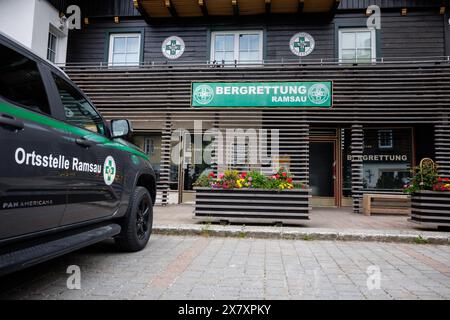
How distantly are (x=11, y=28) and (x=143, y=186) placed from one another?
8546 mm

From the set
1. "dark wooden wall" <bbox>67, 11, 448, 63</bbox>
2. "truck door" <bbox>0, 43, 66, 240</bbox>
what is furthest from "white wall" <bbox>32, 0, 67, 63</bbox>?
"truck door" <bbox>0, 43, 66, 240</bbox>

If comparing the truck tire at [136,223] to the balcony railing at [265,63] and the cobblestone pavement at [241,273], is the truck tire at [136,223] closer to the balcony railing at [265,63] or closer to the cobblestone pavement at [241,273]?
the cobblestone pavement at [241,273]

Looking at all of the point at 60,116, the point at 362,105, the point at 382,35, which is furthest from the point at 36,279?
the point at 382,35

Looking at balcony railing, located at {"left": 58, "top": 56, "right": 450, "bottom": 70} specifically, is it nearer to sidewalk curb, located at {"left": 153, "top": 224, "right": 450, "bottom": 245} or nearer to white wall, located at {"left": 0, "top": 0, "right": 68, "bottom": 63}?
white wall, located at {"left": 0, "top": 0, "right": 68, "bottom": 63}

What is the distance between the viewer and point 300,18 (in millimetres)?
11156

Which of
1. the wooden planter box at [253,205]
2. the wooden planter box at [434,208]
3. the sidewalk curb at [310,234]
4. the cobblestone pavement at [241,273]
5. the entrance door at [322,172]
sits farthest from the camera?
the entrance door at [322,172]

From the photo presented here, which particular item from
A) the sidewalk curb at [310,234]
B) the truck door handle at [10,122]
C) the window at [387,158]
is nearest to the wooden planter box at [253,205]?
the sidewalk curb at [310,234]

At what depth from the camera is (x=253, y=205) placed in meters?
6.62

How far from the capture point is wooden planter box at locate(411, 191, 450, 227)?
250 inches

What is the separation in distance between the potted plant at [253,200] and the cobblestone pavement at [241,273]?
47.3 inches

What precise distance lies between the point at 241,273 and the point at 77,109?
8.22 feet

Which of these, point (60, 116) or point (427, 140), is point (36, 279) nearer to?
point (60, 116)

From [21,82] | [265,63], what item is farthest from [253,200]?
[265,63]

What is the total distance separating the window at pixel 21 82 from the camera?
8.15 feet
